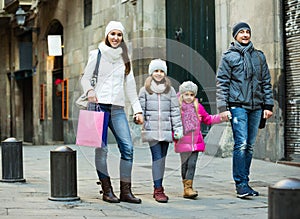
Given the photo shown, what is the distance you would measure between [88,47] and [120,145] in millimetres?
12514

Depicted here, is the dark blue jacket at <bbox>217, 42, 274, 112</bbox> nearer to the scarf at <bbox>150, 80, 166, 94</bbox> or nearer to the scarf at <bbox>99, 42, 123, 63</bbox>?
the scarf at <bbox>150, 80, 166, 94</bbox>

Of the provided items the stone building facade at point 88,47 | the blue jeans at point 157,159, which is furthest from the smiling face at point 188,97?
the stone building facade at point 88,47

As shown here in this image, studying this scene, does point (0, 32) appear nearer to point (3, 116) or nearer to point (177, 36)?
point (3, 116)

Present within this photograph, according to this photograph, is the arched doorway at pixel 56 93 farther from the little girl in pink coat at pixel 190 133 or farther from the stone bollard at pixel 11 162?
the little girl in pink coat at pixel 190 133

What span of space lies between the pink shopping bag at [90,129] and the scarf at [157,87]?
706mm

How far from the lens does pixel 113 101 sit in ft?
23.0

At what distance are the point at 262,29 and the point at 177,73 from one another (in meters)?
4.08

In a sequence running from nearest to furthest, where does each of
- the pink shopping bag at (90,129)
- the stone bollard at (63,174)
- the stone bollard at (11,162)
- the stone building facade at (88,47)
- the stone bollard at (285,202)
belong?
the stone bollard at (285,202), the pink shopping bag at (90,129), the stone bollard at (63,174), the stone bollard at (11,162), the stone building facade at (88,47)

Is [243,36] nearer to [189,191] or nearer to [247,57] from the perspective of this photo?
[247,57]

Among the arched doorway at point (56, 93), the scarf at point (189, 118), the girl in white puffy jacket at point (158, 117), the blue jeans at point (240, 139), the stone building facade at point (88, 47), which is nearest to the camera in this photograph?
the girl in white puffy jacket at point (158, 117)

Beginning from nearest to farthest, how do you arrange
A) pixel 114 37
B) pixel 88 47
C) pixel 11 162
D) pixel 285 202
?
pixel 285 202 < pixel 114 37 < pixel 11 162 < pixel 88 47

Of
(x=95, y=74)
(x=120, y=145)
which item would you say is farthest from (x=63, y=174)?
(x=95, y=74)

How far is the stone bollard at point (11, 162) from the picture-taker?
8773mm

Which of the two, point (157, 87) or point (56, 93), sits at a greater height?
point (56, 93)
